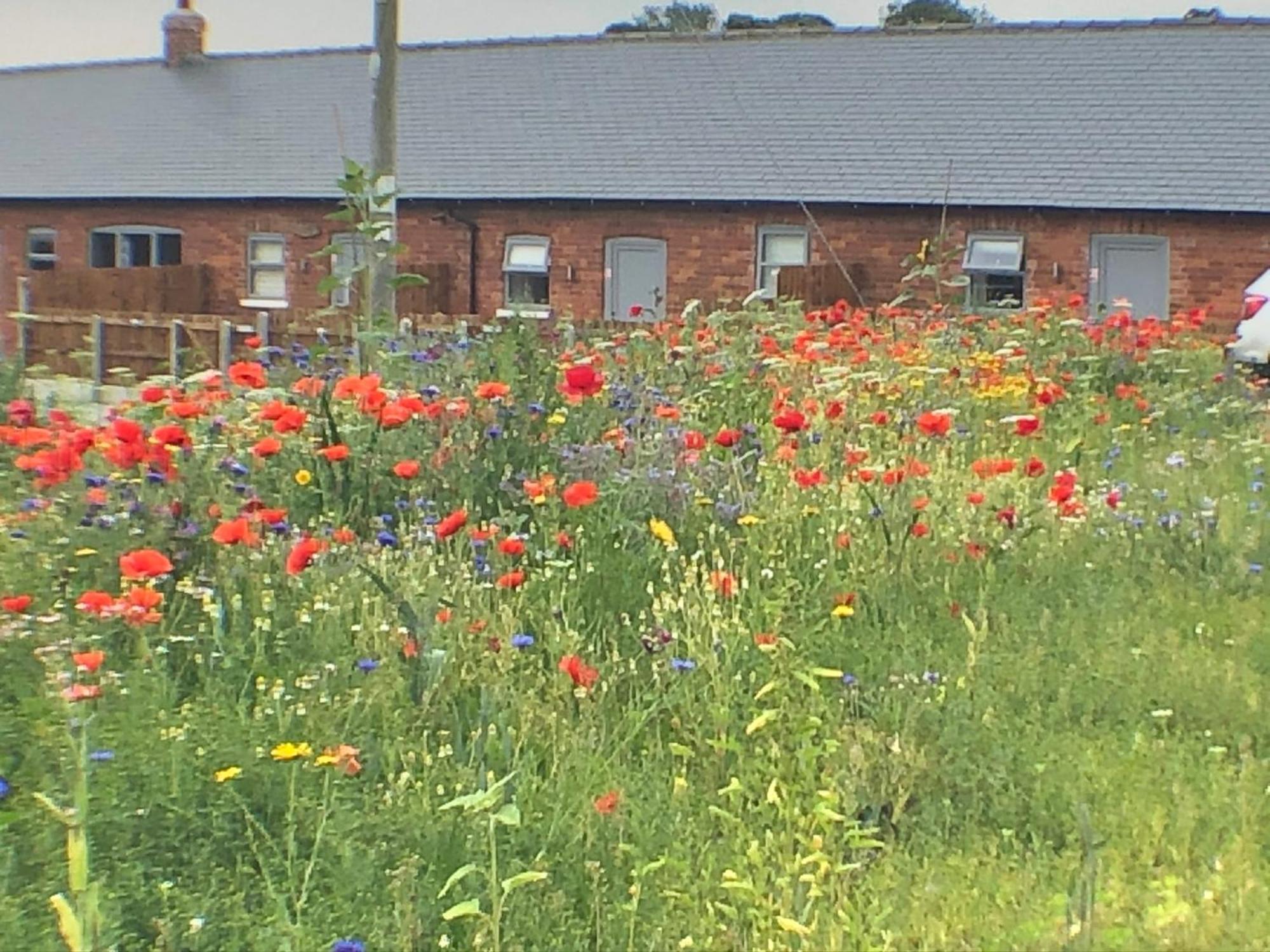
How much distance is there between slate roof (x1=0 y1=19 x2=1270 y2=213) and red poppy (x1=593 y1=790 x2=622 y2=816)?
66.9 ft

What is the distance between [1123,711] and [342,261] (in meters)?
24.8

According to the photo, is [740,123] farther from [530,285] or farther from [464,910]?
[464,910]

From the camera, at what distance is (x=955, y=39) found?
93.1ft

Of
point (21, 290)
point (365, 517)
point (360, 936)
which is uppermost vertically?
point (21, 290)

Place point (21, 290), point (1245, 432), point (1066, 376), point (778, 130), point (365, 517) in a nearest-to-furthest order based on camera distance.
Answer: point (365, 517) < point (1245, 432) < point (1066, 376) < point (21, 290) < point (778, 130)

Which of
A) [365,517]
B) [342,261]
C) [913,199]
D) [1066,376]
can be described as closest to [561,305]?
[342,261]

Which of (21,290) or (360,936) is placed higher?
(21,290)

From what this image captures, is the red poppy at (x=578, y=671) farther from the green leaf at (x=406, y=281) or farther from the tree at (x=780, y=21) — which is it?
the tree at (x=780, y=21)

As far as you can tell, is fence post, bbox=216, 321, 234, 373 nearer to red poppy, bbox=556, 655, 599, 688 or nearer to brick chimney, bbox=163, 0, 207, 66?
red poppy, bbox=556, 655, 599, 688

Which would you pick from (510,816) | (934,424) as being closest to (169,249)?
(934,424)

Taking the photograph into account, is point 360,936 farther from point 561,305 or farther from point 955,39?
point 955,39

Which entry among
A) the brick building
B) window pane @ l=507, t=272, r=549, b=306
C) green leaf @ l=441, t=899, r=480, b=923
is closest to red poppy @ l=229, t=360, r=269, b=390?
green leaf @ l=441, t=899, r=480, b=923

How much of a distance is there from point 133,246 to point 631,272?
33.5 ft

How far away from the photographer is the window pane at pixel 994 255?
2436cm
